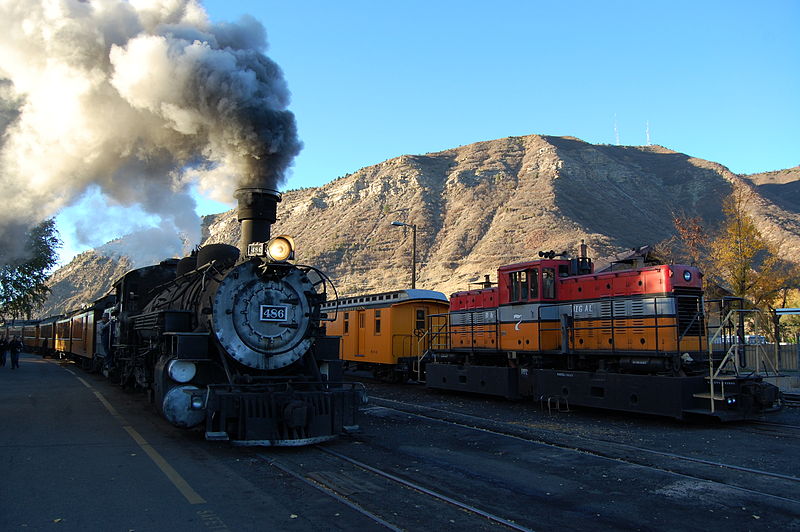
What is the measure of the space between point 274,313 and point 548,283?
751 cm

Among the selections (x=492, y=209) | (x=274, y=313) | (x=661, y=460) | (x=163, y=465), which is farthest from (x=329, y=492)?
(x=492, y=209)

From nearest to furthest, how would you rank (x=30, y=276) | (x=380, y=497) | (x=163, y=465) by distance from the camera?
(x=380, y=497)
(x=163, y=465)
(x=30, y=276)

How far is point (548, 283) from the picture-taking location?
1441 centimetres

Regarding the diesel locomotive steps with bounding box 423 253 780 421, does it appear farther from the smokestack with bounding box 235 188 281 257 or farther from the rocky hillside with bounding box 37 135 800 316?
the rocky hillside with bounding box 37 135 800 316

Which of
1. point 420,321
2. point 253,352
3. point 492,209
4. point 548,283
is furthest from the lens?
point 492,209

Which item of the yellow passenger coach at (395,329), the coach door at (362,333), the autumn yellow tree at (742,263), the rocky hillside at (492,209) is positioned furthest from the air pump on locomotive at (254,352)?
the rocky hillside at (492,209)

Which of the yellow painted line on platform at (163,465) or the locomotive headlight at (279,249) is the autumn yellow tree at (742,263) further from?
the yellow painted line on platform at (163,465)

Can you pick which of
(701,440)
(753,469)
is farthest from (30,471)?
(701,440)

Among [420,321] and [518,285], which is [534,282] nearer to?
[518,285]

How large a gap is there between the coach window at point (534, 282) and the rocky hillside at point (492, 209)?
135 feet

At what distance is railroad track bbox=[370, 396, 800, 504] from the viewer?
701cm

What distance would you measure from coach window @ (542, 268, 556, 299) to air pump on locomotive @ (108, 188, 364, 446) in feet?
20.4

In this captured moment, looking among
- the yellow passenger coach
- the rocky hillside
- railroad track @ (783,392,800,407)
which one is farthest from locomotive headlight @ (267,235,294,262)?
the rocky hillside

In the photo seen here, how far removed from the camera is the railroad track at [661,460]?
701cm
